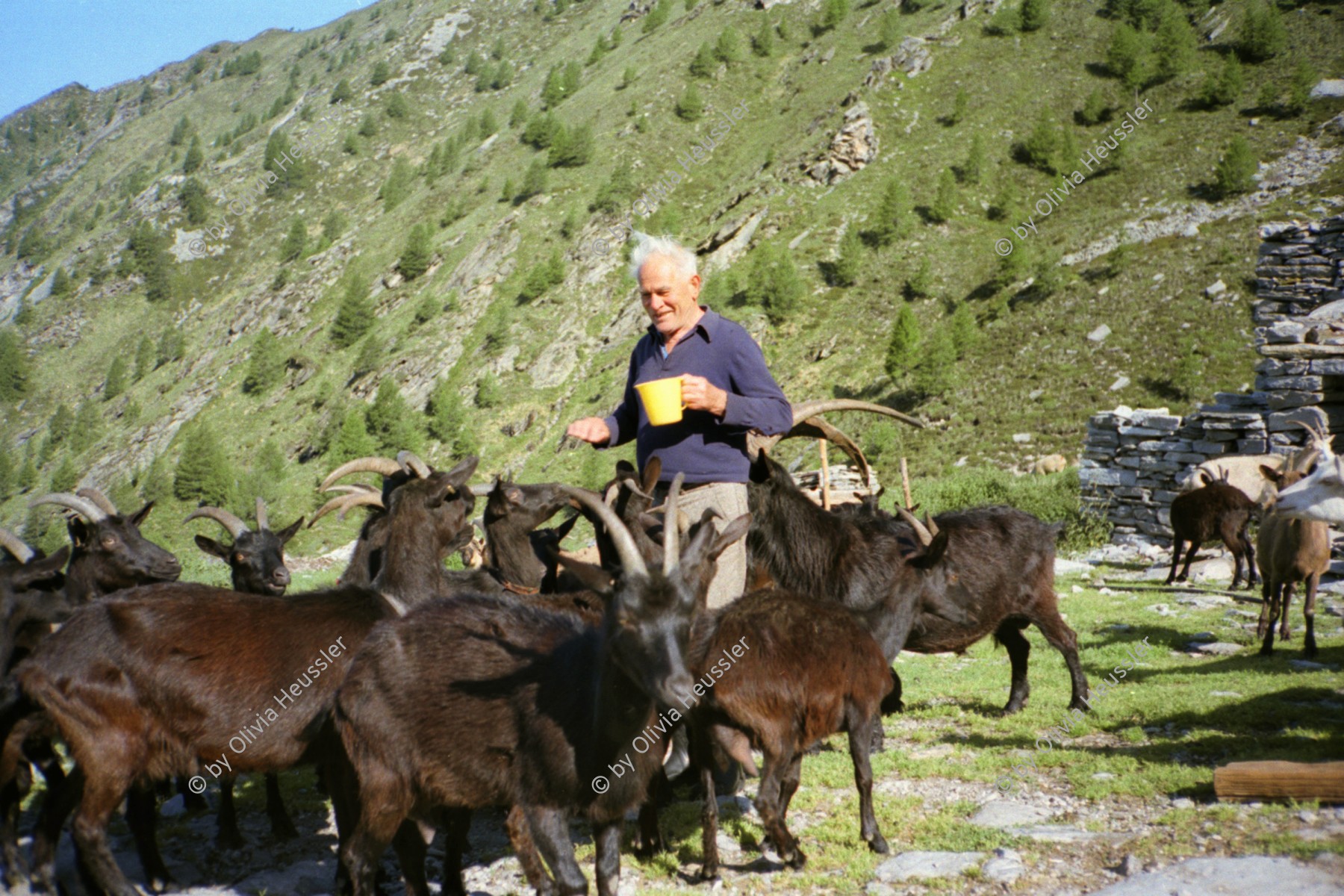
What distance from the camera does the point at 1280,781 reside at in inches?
162

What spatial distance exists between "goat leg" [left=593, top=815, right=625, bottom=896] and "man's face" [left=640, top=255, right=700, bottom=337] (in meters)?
2.48

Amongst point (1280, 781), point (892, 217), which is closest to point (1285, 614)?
point (1280, 781)

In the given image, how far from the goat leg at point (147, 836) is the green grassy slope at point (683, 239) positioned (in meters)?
27.6

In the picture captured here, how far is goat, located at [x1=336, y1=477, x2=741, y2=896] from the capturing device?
3332 mm

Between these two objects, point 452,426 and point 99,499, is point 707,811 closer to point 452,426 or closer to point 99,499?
point 99,499


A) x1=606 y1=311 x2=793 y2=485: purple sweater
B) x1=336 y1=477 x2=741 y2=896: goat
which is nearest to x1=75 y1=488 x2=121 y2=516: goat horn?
x1=336 y1=477 x2=741 y2=896: goat

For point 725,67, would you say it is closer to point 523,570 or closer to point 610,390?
point 610,390

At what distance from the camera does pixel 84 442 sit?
8106cm

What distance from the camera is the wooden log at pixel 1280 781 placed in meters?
4.00

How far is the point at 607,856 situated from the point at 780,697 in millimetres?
1234

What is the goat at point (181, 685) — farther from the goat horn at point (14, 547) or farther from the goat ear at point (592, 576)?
the goat horn at point (14, 547)

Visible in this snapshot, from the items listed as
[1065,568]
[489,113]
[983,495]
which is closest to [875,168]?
[983,495]

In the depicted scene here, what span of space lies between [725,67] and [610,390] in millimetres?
41059

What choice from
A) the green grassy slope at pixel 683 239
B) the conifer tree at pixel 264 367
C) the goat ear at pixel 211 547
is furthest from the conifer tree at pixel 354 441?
the goat ear at pixel 211 547
